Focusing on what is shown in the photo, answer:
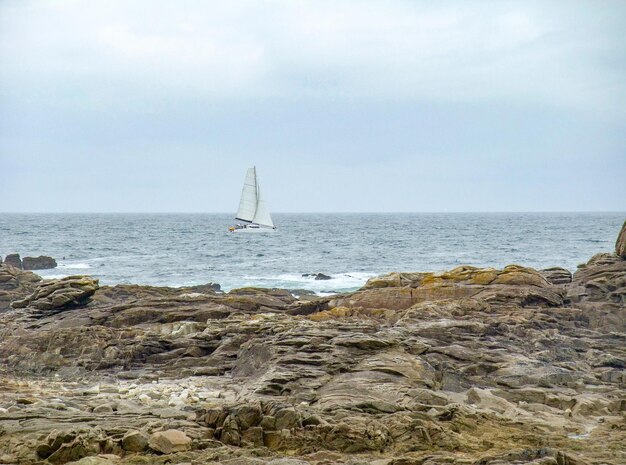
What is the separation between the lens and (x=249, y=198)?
309ft

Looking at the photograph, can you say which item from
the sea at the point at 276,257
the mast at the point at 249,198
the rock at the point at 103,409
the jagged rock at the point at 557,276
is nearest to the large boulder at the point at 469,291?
the jagged rock at the point at 557,276

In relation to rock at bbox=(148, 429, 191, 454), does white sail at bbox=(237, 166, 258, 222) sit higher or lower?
higher

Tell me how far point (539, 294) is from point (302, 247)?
6749cm

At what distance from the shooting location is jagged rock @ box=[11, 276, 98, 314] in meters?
26.1

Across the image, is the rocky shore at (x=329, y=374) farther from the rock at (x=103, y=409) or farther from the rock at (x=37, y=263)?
the rock at (x=37, y=263)

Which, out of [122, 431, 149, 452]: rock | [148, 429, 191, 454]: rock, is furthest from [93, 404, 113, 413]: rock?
[148, 429, 191, 454]: rock

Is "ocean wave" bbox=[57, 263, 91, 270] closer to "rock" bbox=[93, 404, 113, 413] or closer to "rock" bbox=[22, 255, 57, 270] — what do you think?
"rock" bbox=[22, 255, 57, 270]

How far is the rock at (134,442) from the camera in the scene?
36.9ft

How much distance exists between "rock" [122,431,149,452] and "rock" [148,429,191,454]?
0.31ft

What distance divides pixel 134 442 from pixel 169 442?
21.9 inches

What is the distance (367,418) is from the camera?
12.5 metres

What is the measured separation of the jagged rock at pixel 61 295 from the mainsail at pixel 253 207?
214ft

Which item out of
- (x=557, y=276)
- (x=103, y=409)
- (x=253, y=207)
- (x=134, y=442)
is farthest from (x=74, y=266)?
(x=134, y=442)

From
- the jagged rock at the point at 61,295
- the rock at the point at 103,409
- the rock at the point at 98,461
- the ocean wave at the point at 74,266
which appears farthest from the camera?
the ocean wave at the point at 74,266
